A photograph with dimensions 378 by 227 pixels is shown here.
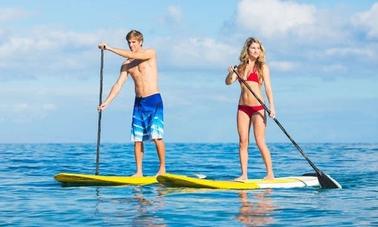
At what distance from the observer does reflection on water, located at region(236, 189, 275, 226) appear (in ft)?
22.7

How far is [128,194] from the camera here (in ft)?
30.3

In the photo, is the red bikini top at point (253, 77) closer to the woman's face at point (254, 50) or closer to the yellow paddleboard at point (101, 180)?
the woman's face at point (254, 50)

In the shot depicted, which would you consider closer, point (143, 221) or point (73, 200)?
point (143, 221)

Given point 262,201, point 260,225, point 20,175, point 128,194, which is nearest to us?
point 260,225

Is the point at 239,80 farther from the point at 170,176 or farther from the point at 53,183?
the point at 53,183

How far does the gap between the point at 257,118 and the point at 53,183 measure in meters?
3.37

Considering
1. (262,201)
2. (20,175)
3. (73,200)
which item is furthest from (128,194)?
(20,175)

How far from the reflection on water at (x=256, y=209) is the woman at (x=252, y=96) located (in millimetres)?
1118

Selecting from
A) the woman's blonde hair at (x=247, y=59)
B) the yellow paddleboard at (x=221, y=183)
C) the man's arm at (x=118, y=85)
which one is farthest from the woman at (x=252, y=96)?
the man's arm at (x=118, y=85)

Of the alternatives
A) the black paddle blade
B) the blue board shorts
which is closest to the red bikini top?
the blue board shorts

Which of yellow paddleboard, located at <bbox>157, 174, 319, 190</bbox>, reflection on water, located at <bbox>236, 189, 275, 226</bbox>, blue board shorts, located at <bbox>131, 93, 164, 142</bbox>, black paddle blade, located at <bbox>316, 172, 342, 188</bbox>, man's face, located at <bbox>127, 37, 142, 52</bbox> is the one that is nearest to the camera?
reflection on water, located at <bbox>236, 189, 275, 226</bbox>

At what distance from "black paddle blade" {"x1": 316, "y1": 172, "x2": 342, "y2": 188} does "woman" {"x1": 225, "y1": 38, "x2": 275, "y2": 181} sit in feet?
2.38

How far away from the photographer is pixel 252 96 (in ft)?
34.1

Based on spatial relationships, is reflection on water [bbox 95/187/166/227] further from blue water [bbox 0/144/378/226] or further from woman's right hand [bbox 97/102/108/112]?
woman's right hand [bbox 97/102/108/112]
